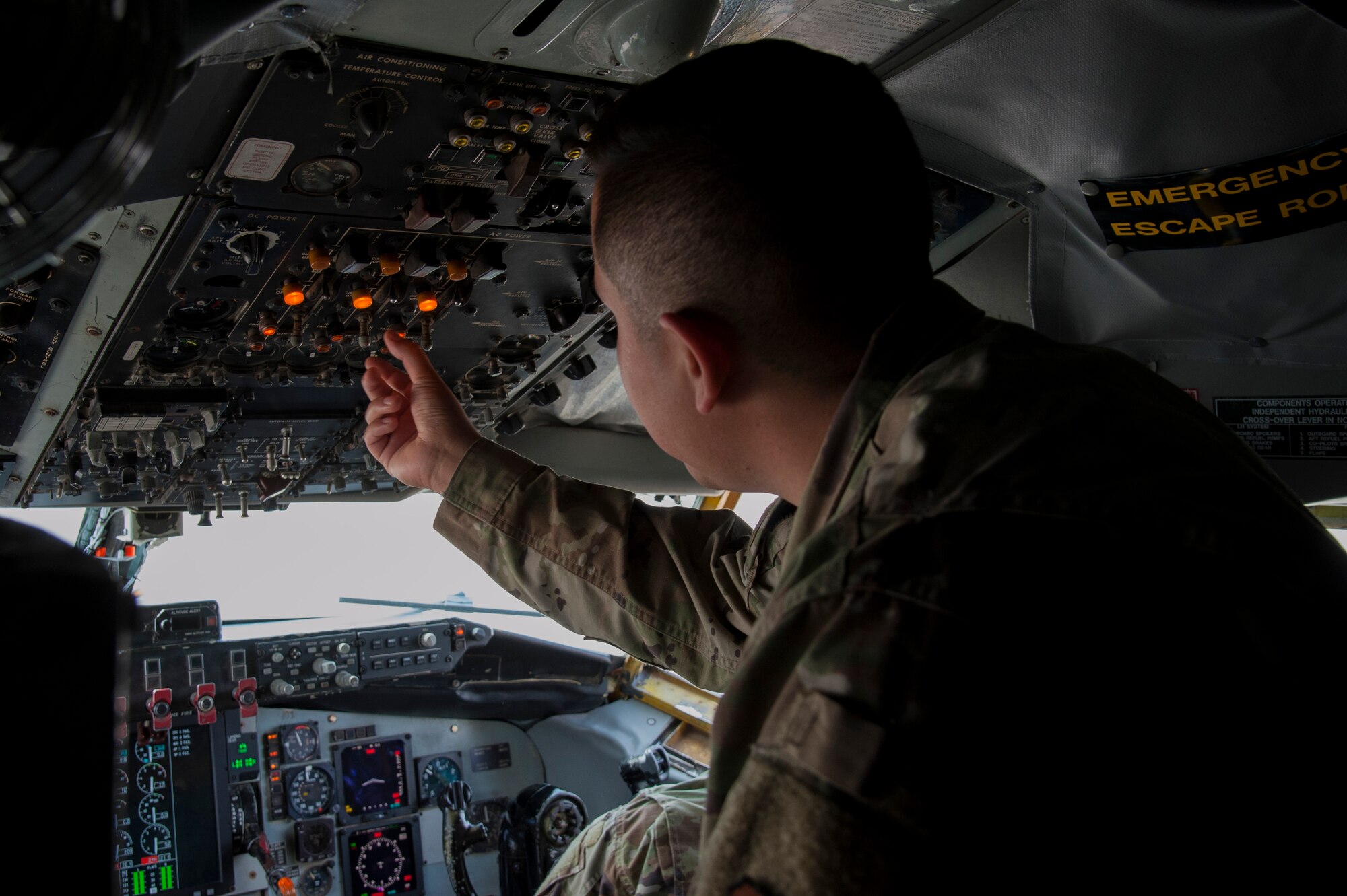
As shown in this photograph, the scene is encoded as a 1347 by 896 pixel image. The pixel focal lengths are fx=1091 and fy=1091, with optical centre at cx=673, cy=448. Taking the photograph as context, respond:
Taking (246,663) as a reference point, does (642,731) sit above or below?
below

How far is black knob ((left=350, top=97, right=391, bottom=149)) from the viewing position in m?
1.90

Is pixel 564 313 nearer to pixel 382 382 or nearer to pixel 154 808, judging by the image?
pixel 382 382

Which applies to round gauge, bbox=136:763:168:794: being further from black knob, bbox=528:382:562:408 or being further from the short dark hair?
the short dark hair

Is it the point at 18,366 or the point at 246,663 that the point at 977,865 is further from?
the point at 246,663

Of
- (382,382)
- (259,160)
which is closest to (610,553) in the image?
(382,382)

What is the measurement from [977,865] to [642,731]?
20.2 ft

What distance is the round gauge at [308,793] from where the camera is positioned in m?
5.82

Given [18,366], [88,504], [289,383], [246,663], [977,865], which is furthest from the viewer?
[246,663]

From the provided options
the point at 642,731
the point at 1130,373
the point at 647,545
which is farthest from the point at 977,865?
the point at 642,731

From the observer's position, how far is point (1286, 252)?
206 centimetres

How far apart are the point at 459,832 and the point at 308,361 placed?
12.3 ft

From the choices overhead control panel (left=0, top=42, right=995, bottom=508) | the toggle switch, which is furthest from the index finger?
the toggle switch

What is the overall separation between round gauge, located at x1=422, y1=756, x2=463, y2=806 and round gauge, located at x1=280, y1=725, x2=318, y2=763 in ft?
2.15

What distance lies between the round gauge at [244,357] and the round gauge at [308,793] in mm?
3616
